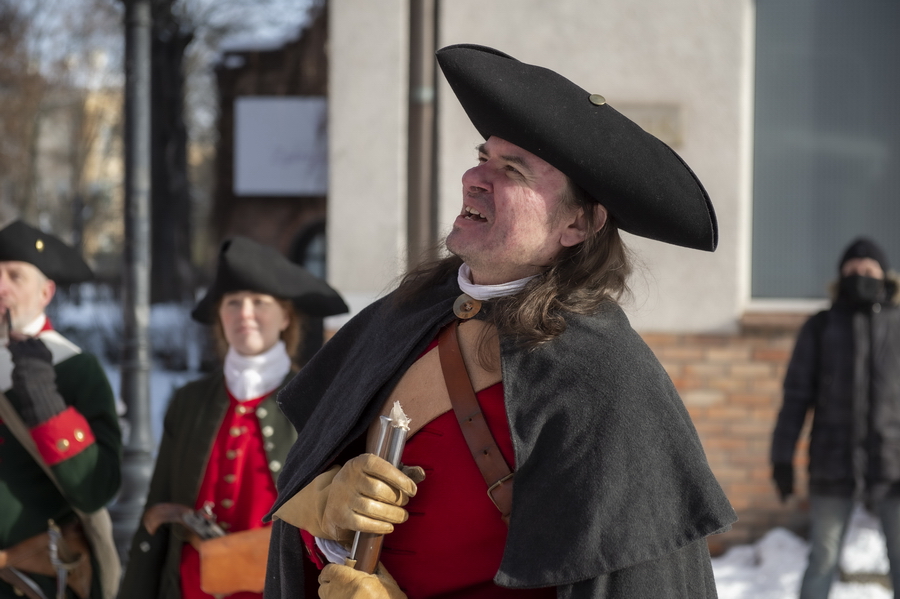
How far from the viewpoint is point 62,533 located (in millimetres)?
3275

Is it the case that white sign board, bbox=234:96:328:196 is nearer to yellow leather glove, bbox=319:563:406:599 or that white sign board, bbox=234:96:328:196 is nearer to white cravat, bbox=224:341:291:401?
white cravat, bbox=224:341:291:401

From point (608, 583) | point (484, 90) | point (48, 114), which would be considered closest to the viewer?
point (608, 583)

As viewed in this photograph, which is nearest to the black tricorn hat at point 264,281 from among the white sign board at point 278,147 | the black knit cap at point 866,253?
the black knit cap at point 866,253

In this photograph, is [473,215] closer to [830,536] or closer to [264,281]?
[264,281]

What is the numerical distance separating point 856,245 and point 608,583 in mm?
3980

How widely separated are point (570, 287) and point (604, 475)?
16.9 inches

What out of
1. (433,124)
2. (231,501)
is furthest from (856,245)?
(231,501)

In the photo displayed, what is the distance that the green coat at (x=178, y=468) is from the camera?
3.15 meters

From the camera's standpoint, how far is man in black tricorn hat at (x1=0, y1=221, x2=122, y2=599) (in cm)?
312

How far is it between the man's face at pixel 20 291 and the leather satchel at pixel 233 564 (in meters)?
1.16

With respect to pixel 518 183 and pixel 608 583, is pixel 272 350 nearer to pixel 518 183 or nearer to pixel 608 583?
pixel 518 183

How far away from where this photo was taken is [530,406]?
1.80 meters

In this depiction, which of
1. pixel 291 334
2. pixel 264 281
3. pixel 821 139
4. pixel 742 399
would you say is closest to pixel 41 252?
pixel 264 281

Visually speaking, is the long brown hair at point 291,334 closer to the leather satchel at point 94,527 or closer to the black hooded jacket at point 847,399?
the leather satchel at point 94,527
